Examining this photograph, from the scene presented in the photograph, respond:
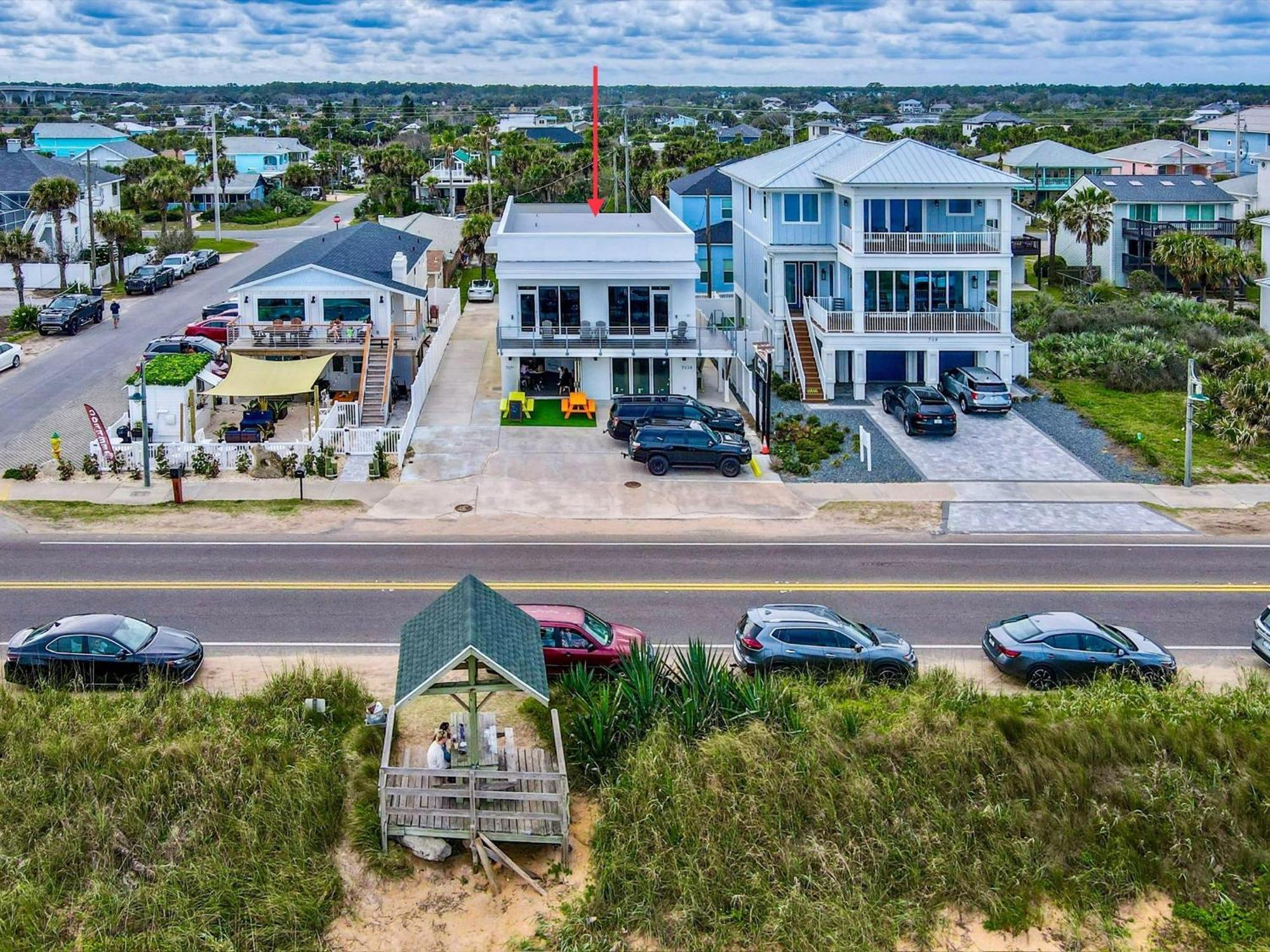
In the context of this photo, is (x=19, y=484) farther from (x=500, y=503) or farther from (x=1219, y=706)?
(x=1219, y=706)

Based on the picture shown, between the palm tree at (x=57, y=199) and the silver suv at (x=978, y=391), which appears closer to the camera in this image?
the silver suv at (x=978, y=391)

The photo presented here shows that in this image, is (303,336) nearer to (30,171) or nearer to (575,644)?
(575,644)

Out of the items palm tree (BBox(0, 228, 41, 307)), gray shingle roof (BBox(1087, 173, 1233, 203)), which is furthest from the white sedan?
gray shingle roof (BBox(1087, 173, 1233, 203))

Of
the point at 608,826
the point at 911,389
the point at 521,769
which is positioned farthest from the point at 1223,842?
the point at 911,389

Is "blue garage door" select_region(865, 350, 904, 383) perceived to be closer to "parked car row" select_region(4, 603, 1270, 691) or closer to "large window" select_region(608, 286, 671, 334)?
"large window" select_region(608, 286, 671, 334)

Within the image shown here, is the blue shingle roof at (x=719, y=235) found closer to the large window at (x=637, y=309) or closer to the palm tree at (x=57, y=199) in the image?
the large window at (x=637, y=309)

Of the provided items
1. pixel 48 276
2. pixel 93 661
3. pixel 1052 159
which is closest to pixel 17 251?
pixel 48 276

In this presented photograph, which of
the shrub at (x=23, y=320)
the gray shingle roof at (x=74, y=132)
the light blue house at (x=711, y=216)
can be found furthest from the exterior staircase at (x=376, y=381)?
the gray shingle roof at (x=74, y=132)
